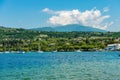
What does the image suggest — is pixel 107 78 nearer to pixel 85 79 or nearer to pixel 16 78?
pixel 85 79

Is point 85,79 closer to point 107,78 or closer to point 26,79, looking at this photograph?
point 107,78

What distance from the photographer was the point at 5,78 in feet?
164

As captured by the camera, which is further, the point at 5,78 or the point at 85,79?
the point at 5,78

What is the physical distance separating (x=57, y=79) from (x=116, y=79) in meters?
7.59

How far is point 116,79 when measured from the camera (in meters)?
46.1

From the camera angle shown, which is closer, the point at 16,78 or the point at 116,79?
the point at 116,79

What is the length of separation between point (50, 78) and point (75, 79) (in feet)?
12.3

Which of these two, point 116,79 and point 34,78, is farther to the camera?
point 34,78

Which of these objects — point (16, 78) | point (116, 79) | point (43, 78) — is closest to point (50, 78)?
point (43, 78)

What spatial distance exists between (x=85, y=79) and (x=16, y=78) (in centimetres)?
963

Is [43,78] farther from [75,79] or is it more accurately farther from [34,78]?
[75,79]

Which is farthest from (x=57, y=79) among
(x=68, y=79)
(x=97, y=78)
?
(x=97, y=78)

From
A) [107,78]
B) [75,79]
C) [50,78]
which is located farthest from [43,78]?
[107,78]

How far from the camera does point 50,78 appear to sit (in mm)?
48688
